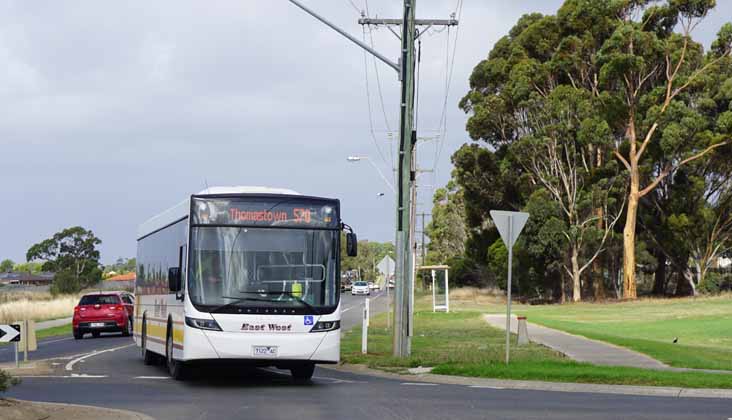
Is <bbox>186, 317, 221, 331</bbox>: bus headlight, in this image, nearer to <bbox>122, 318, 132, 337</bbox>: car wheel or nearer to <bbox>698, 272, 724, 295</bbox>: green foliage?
<bbox>122, 318, 132, 337</bbox>: car wheel

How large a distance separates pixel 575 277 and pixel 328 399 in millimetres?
54107

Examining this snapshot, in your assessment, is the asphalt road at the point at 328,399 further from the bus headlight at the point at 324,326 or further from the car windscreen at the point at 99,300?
the car windscreen at the point at 99,300

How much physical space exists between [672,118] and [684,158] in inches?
105

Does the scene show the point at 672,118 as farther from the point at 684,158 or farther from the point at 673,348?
the point at 673,348

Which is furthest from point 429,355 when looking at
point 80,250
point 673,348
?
point 80,250

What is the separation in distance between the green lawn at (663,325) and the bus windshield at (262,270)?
8.66m

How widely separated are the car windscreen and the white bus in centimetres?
2061

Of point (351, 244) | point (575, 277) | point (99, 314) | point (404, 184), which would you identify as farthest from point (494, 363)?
point (575, 277)

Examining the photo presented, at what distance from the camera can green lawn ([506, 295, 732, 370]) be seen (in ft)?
85.3

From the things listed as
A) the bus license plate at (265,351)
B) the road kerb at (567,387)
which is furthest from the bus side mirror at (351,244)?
the road kerb at (567,387)

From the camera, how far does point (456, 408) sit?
14.4 meters

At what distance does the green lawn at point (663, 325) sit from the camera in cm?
2600

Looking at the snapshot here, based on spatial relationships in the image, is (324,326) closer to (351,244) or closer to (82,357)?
(351,244)

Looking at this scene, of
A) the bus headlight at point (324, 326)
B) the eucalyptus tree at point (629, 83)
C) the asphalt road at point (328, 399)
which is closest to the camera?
the asphalt road at point (328, 399)
